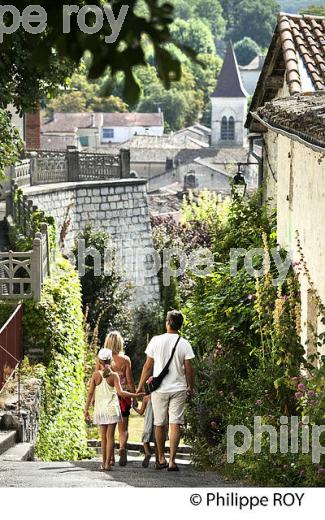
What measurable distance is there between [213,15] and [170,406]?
595 ft

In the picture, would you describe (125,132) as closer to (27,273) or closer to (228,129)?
(228,129)

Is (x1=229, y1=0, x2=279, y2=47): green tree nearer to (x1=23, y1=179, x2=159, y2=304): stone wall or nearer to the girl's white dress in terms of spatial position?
(x1=23, y1=179, x2=159, y2=304): stone wall

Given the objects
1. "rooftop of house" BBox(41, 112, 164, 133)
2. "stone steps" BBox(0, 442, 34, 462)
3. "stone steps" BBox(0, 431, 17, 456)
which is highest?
"rooftop of house" BBox(41, 112, 164, 133)

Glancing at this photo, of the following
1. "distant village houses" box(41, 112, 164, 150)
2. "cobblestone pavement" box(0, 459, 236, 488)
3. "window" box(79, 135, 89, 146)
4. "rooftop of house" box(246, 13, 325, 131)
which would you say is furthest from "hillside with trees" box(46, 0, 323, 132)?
"cobblestone pavement" box(0, 459, 236, 488)

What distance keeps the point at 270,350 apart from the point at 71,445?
5.19m

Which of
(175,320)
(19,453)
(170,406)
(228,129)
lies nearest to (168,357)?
(175,320)

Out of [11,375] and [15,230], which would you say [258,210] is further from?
[15,230]

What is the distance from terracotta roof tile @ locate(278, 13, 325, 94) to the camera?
15344mm

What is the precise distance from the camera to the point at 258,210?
18.8 metres

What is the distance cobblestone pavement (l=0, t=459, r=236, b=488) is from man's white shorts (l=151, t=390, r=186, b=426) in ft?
1.55

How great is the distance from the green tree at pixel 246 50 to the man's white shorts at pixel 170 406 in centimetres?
A: 17456

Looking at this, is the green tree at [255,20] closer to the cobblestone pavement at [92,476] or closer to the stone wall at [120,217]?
the stone wall at [120,217]

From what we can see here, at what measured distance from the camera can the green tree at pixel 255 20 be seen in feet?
574

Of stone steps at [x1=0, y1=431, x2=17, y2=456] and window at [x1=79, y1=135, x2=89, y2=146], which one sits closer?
stone steps at [x1=0, y1=431, x2=17, y2=456]
